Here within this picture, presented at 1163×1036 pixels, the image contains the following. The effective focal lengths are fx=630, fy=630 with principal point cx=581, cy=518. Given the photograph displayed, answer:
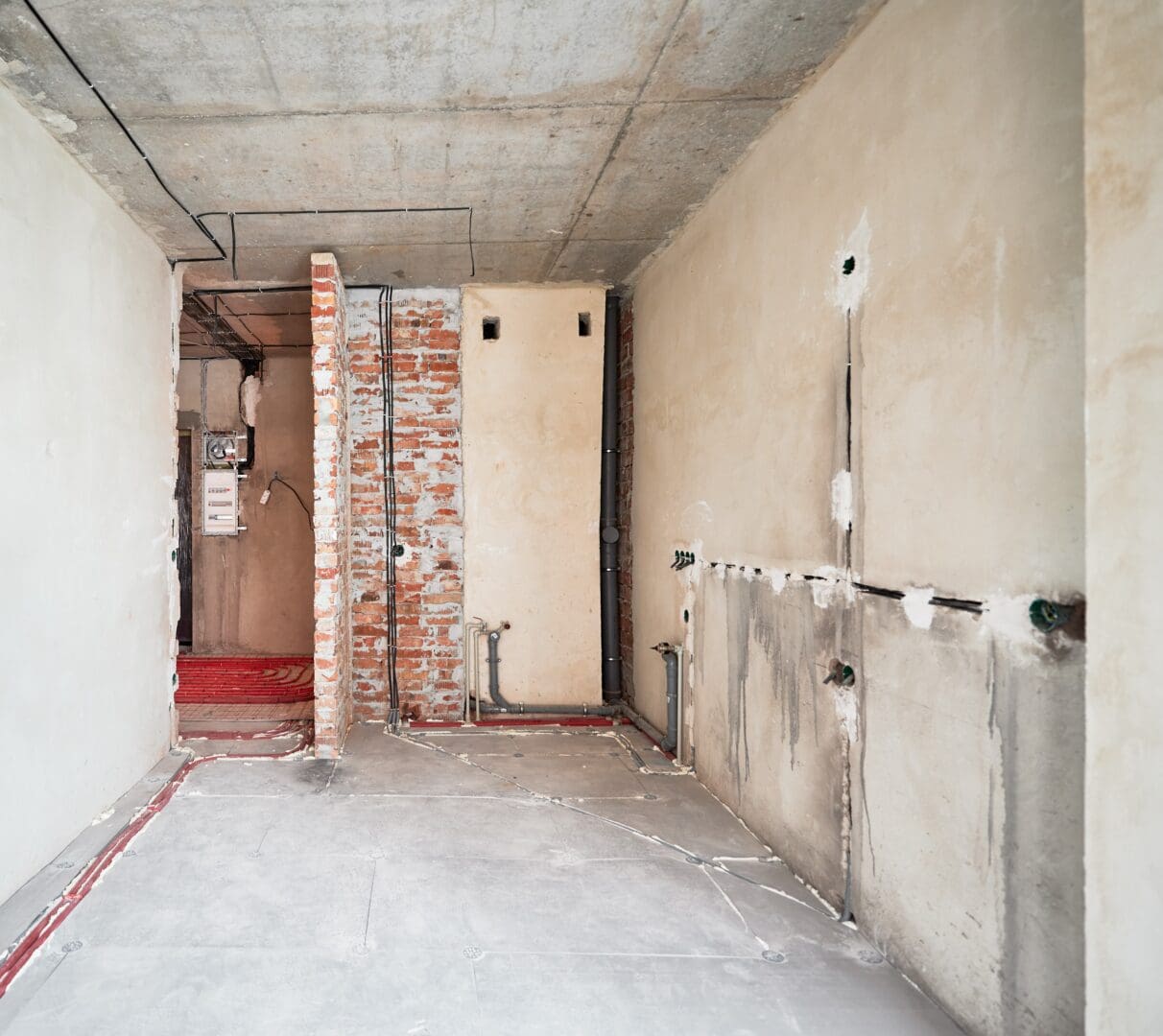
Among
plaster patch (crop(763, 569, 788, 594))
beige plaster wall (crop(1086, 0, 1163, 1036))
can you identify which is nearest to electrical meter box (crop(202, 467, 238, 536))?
plaster patch (crop(763, 569, 788, 594))

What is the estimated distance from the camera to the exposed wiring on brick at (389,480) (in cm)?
397

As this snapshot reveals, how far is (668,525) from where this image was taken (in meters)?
3.44

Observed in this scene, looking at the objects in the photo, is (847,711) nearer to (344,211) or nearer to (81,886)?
(81,886)

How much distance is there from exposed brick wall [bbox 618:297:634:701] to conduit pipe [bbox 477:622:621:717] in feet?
0.80

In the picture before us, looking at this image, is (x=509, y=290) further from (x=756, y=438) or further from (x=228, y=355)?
(x=228, y=355)

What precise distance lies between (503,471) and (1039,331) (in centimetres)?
309

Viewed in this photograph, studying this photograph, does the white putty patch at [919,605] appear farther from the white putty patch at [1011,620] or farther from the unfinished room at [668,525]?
the white putty patch at [1011,620]

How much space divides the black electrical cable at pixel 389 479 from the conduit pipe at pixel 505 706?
0.58 meters

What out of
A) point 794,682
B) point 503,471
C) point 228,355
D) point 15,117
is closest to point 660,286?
point 503,471

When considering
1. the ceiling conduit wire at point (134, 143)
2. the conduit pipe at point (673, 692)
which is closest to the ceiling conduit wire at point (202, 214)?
the ceiling conduit wire at point (134, 143)

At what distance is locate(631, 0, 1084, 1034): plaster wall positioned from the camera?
4.25ft

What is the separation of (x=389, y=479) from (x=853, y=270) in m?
2.98

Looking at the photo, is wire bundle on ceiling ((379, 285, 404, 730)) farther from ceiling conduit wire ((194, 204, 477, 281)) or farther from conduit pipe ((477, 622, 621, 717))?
ceiling conduit wire ((194, 204, 477, 281))

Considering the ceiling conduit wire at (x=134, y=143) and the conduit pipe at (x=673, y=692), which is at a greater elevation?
the ceiling conduit wire at (x=134, y=143)
